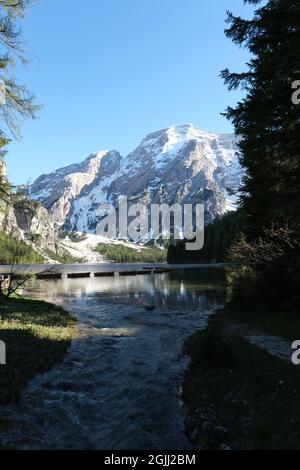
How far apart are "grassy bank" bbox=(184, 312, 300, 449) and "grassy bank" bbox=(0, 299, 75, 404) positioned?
19.5ft

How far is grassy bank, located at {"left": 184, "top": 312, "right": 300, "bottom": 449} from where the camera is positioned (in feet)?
29.6

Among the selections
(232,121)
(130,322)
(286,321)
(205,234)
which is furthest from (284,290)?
(205,234)

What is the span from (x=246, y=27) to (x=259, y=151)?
15.7ft

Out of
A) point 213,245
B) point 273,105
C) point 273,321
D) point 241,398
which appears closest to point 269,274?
point 273,321

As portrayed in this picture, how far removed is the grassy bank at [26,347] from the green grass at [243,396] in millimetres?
5935

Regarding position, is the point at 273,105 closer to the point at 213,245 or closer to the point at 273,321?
the point at 273,321

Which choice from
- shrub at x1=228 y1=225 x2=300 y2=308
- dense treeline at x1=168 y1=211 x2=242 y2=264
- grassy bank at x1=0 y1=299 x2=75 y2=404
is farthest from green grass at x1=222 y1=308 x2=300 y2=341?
dense treeline at x1=168 y1=211 x2=242 y2=264

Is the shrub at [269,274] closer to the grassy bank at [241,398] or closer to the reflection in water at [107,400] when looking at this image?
the reflection in water at [107,400]

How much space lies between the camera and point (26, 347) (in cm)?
1803

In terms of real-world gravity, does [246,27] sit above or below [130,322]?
above

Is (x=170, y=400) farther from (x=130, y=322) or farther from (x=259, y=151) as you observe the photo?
(x=130, y=322)

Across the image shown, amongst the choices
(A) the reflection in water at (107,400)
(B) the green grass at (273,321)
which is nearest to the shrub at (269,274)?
(B) the green grass at (273,321)

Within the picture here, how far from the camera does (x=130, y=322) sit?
3145 cm

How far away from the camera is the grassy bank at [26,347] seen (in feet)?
44.3
